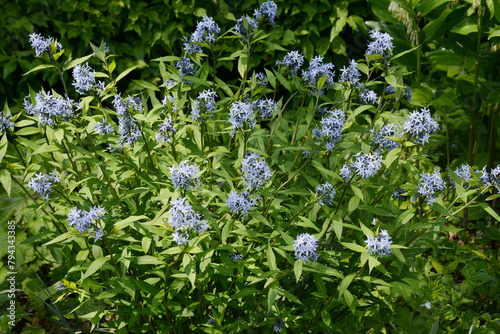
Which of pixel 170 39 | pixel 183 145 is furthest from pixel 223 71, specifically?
pixel 183 145

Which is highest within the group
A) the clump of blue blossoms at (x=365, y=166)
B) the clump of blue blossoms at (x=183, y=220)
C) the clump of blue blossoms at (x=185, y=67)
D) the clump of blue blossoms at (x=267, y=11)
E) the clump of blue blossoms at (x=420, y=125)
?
the clump of blue blossoms at (x=267, y=11)

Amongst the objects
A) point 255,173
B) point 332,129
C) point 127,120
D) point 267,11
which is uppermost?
point 267,11

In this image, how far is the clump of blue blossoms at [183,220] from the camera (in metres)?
2.02

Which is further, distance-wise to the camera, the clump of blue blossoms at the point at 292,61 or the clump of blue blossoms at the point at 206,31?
the clump of blue blossoms at the point at 292,61

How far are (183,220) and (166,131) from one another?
2.25 ft

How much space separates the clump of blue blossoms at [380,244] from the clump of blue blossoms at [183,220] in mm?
745

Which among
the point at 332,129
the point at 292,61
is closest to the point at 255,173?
the point at 332,129

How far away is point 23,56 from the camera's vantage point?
528 cm

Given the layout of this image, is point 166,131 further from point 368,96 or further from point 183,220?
point 368,96

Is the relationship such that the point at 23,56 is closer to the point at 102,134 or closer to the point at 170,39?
the point at 170,39

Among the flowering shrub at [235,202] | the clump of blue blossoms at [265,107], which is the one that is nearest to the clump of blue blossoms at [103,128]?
the flowering shrub at [235,202]

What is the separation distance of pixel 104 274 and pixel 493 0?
3251 millimetres

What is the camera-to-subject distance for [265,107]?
2768mm

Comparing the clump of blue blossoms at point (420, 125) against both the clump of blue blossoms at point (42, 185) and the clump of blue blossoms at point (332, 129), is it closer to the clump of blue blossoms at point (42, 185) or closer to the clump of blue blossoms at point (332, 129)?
the clump of blue blossoms at point (332, 129)
